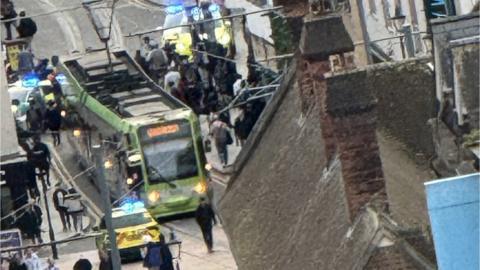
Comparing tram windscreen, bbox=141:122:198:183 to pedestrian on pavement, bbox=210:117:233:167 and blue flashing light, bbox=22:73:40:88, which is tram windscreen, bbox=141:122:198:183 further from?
blue flashing light, bbox=22:73:40:88

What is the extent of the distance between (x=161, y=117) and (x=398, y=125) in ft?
75.3

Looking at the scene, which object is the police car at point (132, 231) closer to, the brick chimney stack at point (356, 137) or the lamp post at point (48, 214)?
the lamp post at point (48, 214)

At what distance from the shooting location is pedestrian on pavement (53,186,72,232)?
199ft

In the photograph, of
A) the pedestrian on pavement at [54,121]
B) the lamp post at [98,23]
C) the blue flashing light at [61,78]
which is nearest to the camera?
the pedestrian on pavement at [54,121]

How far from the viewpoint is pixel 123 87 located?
66.6 m

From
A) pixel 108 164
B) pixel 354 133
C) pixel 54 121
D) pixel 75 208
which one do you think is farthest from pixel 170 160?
pixel 354 133

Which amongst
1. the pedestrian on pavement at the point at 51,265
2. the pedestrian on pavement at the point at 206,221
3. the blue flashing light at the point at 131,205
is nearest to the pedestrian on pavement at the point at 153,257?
the pedestrian on pavement at the point at 51,265

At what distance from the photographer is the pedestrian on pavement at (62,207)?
6059cm

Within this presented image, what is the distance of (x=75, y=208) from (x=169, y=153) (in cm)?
248

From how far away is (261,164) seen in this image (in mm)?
43312

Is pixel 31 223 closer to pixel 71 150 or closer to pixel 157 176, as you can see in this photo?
pixel 157 176

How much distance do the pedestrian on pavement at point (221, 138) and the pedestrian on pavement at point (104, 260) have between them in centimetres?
958

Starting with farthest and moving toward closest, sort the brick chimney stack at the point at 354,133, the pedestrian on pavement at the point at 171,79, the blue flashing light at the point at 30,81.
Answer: the blue flashing light at the point at 30,81 → the pedestrian on pavement at the point at 171,79 → the brick chimney stack at the point at 354,133

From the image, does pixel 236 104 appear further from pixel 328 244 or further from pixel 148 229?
pixel 328 244
